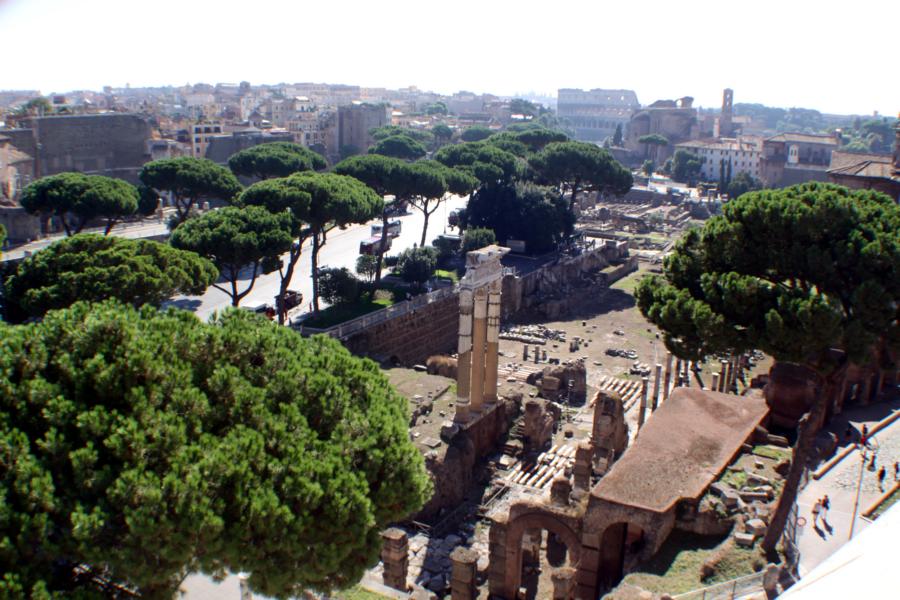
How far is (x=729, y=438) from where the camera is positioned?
19547 mm

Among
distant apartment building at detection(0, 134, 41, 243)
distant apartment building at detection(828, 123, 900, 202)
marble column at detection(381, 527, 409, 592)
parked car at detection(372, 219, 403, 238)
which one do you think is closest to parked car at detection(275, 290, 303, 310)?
distant apartment building at detection(0, 134, 41, 243)

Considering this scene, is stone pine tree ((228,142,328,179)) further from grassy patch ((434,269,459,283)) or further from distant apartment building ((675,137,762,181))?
distant apartment building ((675,137,762,181))

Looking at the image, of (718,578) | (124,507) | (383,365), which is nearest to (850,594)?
(124,507)

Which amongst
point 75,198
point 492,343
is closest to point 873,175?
point 492,343

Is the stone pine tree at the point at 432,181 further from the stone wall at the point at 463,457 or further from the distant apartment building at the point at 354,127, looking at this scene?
the distant apartment building at the point at 354,127

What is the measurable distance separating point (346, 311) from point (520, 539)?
17.0 metres

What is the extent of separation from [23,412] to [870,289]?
13692mm

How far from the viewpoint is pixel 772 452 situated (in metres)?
19.9

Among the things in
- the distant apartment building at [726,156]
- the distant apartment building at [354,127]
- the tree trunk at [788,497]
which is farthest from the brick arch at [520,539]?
the distant apartment building at [726,156]

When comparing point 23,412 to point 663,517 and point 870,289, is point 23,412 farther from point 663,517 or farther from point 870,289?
point 870,289

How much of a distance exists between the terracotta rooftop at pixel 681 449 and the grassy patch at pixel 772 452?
47 cm

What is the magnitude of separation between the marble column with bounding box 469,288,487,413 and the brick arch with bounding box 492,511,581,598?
727 centimetres

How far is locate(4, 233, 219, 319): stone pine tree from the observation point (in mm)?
20031

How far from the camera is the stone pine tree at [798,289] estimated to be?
14.4m
